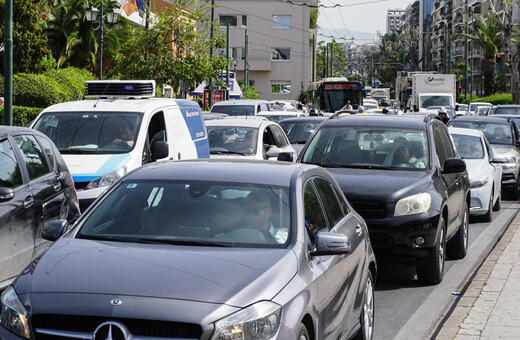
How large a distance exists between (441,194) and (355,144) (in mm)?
1483

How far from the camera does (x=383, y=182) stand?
32.0 ft

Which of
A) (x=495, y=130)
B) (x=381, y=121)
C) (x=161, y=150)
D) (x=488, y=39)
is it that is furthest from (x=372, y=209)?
(x=488, y=39)

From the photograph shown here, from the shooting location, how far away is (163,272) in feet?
15.7

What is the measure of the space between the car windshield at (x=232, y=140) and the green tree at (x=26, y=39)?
68.6 ft

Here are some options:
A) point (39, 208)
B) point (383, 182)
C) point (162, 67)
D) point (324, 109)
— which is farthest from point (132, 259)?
point (324, 109)

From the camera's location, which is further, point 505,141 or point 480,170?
point 505,141

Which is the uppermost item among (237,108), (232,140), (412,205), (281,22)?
(281,22)

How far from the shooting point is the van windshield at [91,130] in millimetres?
12547

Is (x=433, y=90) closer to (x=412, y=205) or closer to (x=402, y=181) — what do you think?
(x=402, y=181)

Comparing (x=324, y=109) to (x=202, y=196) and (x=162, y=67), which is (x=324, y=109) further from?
(x=202, y=196)

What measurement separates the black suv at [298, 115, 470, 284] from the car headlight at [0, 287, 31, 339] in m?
5.24

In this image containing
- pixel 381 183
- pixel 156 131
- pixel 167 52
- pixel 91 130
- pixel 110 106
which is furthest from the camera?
pixel 167 52

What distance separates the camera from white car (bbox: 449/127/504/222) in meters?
15.7

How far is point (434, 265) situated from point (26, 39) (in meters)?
28.9
